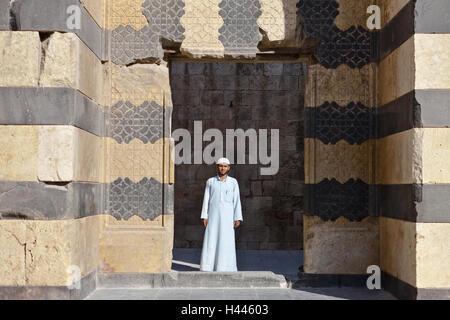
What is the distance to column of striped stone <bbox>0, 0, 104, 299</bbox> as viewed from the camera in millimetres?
3736

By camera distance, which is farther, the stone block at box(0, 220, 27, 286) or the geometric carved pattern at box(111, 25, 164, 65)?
the geometric carved pattern at box(111, 25, 164, 65)

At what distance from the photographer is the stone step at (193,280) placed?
467 cm

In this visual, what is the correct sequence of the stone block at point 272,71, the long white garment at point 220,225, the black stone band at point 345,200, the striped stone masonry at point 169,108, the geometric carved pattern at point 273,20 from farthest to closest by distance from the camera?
the stone block at point 272,71 < the long white garment at point 220,225 < the geometric carved pattern at point 273,20 < the black stone band at point 345,200 < the striped stone masonry at point 169,108

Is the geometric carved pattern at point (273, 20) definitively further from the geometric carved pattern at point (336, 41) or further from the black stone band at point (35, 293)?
the black stone band at point (35, 293)

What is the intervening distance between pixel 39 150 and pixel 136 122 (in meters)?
1.24

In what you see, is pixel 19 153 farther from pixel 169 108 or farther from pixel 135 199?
pixel 169 108

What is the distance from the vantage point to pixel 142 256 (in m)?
4.71

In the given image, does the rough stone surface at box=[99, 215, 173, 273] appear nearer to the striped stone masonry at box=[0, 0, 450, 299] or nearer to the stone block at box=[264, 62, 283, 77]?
the striped stone masonry at box=[0, 0, 450, 299]

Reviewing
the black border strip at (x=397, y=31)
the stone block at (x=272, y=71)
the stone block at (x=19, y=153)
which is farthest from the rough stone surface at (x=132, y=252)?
the stone block at (x=272, y=71)

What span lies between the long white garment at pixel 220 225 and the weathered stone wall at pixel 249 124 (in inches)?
111

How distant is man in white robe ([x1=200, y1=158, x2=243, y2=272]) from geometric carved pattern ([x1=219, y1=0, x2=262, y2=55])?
1326 mm

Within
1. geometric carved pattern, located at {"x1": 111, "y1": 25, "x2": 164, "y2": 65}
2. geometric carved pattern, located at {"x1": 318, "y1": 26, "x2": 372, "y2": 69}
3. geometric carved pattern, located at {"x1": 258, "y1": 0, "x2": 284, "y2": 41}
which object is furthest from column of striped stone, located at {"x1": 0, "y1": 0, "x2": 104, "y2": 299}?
geometric carved pattern, located at {"x1": 318, "y1": 26, "x2": 372, "y2": 69}

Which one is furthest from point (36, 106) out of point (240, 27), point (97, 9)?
point (240, 27)

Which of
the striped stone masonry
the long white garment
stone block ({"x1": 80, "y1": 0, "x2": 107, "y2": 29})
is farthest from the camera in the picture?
the long white garment
